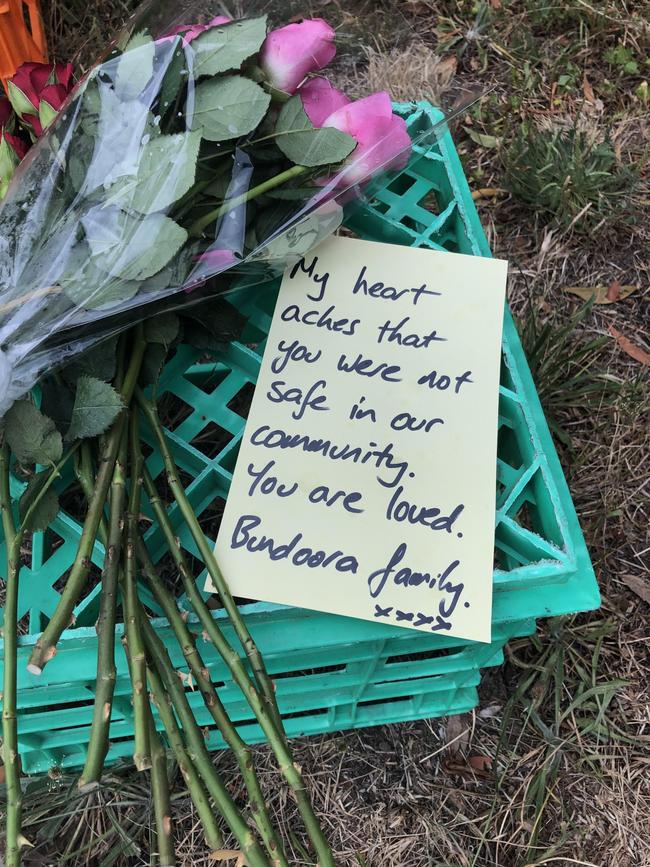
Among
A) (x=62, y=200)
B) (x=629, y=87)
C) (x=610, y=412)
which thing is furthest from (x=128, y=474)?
(x=629, y=87)

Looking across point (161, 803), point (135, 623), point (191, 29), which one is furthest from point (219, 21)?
point (161, 803)

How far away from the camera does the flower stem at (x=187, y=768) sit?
0.44 metres

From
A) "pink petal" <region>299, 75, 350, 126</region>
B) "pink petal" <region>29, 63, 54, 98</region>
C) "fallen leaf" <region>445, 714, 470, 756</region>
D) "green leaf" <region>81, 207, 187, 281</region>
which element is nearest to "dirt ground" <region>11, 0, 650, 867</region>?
"fallen leaf" <region>445, 714, 470, 756</region>

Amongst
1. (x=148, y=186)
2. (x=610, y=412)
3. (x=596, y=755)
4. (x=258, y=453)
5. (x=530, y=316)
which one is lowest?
(x=596, y=755)

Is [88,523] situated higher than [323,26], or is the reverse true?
[323,26]

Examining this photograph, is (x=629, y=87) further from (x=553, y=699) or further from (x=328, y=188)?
(x=553, y=699)

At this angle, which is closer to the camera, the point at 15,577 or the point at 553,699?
the point at 15,577

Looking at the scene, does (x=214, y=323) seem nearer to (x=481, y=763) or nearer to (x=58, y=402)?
(x=58, y=402)

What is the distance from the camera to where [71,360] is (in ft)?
2.07

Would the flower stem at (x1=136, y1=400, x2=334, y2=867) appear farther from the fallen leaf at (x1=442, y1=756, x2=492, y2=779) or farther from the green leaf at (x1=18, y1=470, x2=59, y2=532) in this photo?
the fallen leaf at (x1=442, y1=756, x2=492, y2=779)

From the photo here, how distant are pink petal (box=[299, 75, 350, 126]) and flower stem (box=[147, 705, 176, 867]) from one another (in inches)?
21.8

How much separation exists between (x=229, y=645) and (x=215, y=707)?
47 millimetres

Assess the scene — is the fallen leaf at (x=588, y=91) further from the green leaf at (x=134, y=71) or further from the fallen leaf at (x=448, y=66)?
the green leaf at (x=134, y=71)

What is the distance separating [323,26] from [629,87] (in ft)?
3.85
